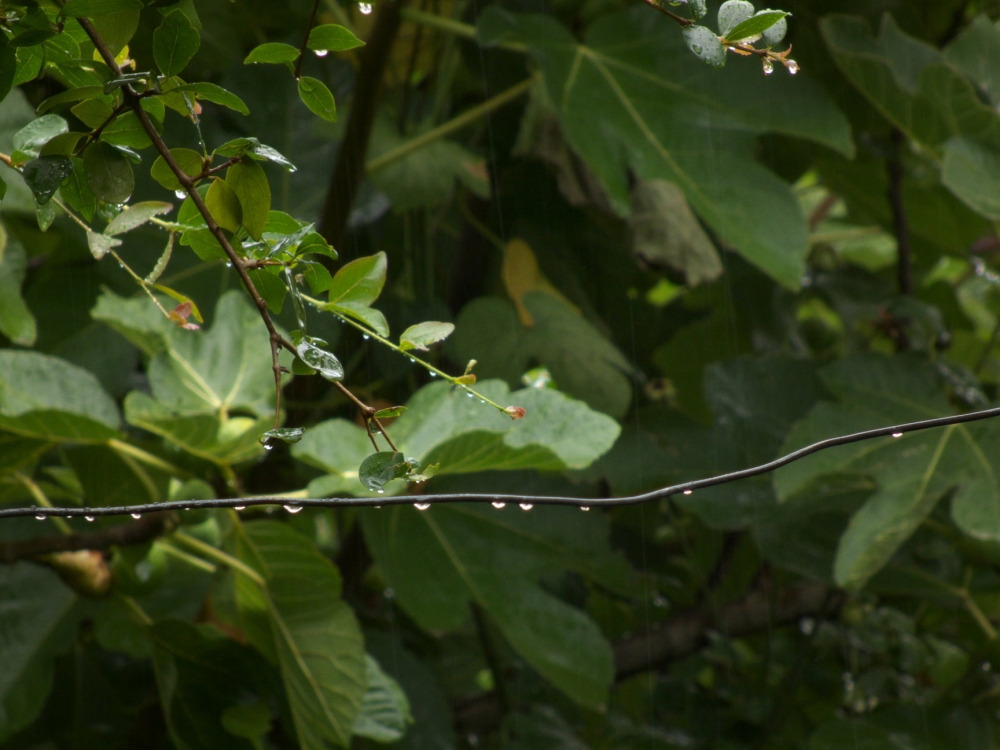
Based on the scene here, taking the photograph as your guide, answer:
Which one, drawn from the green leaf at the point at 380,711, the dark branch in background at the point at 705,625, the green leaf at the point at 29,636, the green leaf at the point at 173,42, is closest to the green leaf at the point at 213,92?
the green leaf at the point at 173,42

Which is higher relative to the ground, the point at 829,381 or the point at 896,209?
the point at 896,209

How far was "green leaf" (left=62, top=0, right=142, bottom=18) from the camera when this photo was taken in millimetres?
391

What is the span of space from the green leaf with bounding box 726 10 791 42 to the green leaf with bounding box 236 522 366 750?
61cm

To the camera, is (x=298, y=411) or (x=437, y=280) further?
(x=437, y=280)

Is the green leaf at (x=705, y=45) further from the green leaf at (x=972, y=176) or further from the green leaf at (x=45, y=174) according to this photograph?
the green leaf at (x=972, y=176)

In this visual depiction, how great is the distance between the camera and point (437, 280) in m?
1.58

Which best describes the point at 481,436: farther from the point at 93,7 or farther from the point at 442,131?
the point at 442,131

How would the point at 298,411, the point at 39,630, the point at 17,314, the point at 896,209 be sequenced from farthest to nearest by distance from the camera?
the point at 896,209
the point at 298,411
the point at 39,630
the point at 17,314

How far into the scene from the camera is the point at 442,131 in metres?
1.31

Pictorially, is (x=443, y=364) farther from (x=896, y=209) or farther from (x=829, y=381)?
(x=896, y=209)

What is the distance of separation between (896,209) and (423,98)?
734 millimetres

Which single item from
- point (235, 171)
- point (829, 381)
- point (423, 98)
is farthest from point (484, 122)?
point (235, 171)

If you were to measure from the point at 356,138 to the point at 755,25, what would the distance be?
0.78 meters

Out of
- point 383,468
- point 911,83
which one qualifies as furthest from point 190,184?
point 911,83
